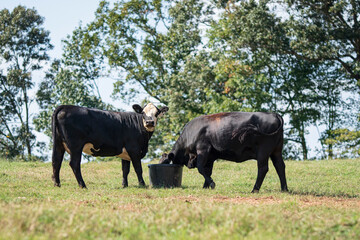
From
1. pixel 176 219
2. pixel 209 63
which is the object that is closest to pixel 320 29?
pixel 209 63

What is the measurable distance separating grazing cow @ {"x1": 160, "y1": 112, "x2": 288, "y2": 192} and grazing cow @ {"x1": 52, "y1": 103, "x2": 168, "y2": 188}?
4.00 feet

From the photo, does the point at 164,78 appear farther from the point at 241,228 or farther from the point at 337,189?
the point at 241,228

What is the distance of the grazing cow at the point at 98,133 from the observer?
13938 millimetres

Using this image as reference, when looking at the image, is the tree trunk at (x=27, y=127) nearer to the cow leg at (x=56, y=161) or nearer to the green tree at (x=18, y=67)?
the green tree at (x=18, y=67)

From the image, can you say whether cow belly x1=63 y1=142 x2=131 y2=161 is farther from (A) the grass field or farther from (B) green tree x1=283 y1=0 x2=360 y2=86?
(B) green tree x1=283 y1=0 x2=360 y2=86

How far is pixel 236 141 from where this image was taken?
13.4 metres

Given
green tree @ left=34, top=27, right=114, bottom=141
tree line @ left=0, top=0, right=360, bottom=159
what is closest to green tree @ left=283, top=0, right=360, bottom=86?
tree line @ left=0, top=0, right=360, bottom=159

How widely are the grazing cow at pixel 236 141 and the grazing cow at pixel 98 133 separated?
4.00 ft

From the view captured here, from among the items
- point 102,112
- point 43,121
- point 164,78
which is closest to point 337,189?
point 102,112

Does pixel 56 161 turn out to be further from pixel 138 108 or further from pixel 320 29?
pixel 320 29

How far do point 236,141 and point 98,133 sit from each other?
3.72 metres

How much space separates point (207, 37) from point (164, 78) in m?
4.33

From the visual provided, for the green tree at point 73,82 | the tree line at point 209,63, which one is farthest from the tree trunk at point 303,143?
the green tree at point 73,82

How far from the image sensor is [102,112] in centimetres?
1475
